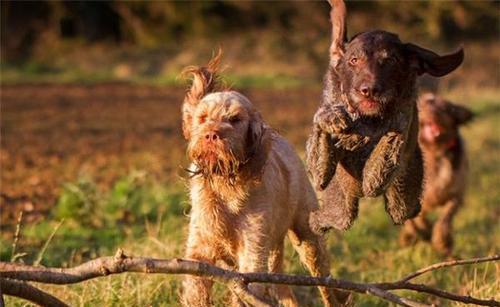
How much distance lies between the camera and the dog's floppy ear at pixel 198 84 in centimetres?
609

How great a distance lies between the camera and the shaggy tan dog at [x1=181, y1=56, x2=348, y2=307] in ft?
A: 18.4

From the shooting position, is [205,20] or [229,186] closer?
[229,186]

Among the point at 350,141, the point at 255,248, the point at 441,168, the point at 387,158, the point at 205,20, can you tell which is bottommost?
the point at 255,248

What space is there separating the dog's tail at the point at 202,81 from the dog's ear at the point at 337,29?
80 cm

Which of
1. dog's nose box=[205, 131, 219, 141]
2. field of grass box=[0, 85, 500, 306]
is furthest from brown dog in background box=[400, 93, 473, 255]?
dog's nose box=[205, 131, 219, 141]

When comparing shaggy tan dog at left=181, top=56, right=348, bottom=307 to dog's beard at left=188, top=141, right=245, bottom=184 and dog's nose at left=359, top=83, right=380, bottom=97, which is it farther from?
dog's nose at left=359, top=83, right=380, bottom=97

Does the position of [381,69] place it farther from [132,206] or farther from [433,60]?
[132,206]

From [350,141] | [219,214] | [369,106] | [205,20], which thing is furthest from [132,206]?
[205,20]

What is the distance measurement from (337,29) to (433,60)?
2.69ft

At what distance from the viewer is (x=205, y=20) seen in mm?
35375

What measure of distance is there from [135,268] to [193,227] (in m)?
→ 1.65

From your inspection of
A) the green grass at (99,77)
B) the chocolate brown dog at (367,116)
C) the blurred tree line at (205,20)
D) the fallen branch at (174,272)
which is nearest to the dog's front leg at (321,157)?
the chocolate brown dog at (367,116)

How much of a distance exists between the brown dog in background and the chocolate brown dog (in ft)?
12.8

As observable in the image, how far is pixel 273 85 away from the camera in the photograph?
28.9 m
